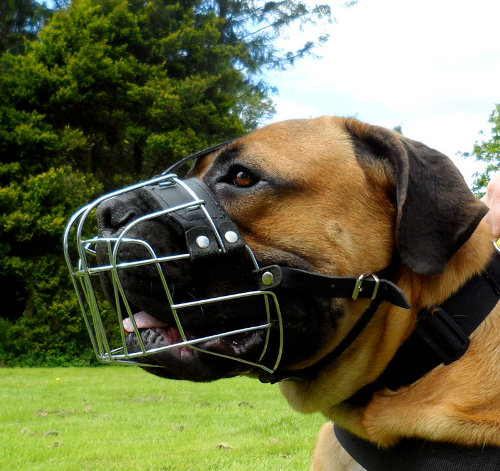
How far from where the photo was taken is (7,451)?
4859 millimetres

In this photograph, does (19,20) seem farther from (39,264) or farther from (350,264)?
(350,264)

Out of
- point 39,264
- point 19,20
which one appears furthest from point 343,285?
point 19,20

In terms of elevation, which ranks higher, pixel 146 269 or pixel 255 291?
pixel 146 269

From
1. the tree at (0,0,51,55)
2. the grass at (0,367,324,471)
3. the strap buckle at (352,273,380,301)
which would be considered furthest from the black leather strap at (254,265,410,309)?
the tree at (0,0,51,55)

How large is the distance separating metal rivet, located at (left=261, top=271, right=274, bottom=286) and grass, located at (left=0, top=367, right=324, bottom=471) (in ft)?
7.99

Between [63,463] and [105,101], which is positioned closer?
[63,463]

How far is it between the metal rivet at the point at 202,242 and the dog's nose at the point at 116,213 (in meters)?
0.24

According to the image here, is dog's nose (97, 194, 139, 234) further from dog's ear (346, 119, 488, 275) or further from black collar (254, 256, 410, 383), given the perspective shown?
dog's ear (346, 119, 488, 275)

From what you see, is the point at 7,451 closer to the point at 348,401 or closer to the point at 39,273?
the point at 348,401

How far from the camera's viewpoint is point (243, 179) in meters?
2.21

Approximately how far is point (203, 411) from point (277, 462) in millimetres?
2750

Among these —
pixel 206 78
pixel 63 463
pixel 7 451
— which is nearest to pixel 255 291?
pixel 63 463

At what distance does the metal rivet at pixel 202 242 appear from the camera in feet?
6.53

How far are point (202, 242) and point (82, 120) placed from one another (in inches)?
620
